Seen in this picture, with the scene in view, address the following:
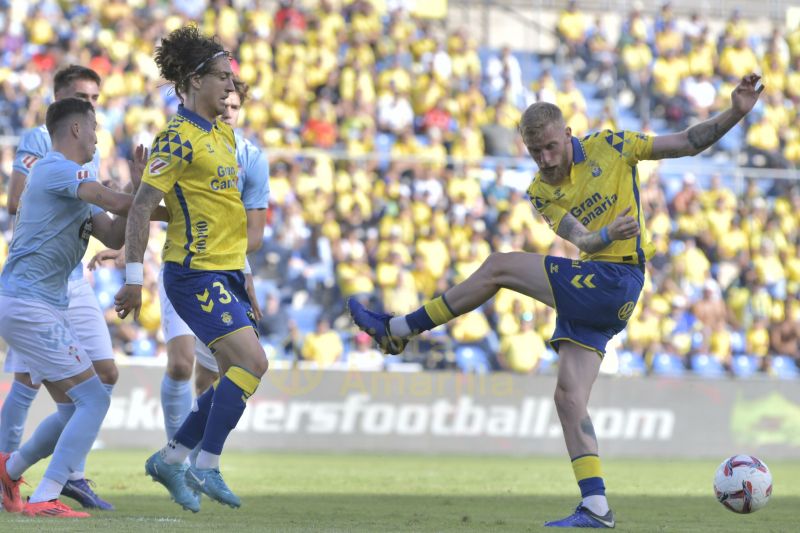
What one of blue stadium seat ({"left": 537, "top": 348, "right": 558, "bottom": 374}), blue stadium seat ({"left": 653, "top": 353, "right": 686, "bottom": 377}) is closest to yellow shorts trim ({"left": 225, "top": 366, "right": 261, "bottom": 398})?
blue stadium seat ({"left": 537, "top": 348, "right": 558, "bottom": 374})

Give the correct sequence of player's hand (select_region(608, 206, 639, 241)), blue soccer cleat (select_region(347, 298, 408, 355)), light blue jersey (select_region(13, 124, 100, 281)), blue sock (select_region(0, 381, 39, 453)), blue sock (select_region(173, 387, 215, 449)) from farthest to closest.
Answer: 1. light blue jersey (select_region(13, 124, 100, 281))
2. blue sock (select_region(0, 381, 39, 453))
3. blue soccer cleat (select_region(347, 298, 408, 355))
4. blue sock (select_region(173, 387, 215, 449))
5. player's hand (select_region(608, 206, 639, 241))

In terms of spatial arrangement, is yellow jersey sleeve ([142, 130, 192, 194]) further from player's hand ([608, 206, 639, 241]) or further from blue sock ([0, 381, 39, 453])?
player's hand ([608, 206, 639, 241])

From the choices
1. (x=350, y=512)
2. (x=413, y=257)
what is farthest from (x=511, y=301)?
(x=350, y=512)

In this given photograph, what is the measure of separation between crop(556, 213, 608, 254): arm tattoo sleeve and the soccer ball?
191 centimetres

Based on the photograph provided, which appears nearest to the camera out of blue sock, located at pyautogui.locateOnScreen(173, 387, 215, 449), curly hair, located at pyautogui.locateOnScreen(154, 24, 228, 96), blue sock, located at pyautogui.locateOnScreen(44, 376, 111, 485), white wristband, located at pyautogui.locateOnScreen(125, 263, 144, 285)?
white wristband, located at pyautogui.locateOnScreen(125, 263, 144, 285)

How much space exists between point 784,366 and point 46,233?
51.5ft

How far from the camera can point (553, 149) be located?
25.7 feet

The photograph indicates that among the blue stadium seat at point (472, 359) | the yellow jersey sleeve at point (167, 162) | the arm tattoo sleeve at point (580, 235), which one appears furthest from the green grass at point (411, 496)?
the yellow jersey sleeve at point (167, 162)

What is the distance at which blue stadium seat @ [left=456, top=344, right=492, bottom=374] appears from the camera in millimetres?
19000

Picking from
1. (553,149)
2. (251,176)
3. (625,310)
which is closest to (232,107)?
(251,176)

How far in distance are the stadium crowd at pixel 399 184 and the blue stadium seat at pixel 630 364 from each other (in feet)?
0.28

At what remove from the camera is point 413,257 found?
20.2 meters

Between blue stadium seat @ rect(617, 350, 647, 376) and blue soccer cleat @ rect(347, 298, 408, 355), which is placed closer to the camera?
blue soccer cleat @ rect(347, 298, 408, 355)

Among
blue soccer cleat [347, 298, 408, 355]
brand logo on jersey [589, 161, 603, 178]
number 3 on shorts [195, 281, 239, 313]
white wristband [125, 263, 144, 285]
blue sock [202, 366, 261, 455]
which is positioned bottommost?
blue sock [202, 366, 261, 455]
